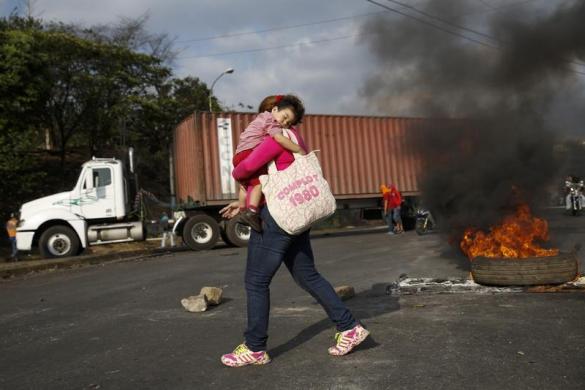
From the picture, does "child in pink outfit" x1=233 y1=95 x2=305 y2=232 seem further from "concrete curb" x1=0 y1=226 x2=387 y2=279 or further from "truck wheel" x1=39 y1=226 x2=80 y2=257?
"truck wheel" x1=39 y1=226 x2=80 y2=257

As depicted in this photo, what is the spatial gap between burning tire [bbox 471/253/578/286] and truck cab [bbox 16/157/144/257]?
466 inches

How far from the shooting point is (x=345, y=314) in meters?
3.61

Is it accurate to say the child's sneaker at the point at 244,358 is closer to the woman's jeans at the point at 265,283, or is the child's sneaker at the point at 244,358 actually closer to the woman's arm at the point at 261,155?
the woman's jeans at the point at 265,283

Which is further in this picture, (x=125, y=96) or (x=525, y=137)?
(x=125, y=96)

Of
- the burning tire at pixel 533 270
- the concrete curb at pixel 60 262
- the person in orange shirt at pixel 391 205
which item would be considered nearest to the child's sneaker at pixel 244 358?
the burning tire at pixel 533 270

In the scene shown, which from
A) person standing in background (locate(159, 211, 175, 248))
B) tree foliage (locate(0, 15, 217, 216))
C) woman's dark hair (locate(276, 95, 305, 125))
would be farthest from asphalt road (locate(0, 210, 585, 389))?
tree foliage (locate(0, 15, 217, 216))

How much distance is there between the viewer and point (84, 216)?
1491 centimetres

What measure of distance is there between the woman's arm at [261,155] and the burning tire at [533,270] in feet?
9.96

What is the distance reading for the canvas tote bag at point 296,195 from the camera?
3441 millimetres

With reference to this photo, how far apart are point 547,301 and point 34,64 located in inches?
817

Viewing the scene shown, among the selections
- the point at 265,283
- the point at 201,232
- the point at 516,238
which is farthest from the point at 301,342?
the point at 201,232

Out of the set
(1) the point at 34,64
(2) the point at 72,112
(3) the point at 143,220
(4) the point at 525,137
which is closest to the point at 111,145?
(2) the point at 72,112

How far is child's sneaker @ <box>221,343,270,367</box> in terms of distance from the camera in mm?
3516

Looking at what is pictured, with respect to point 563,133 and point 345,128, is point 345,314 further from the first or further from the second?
point 345,128
